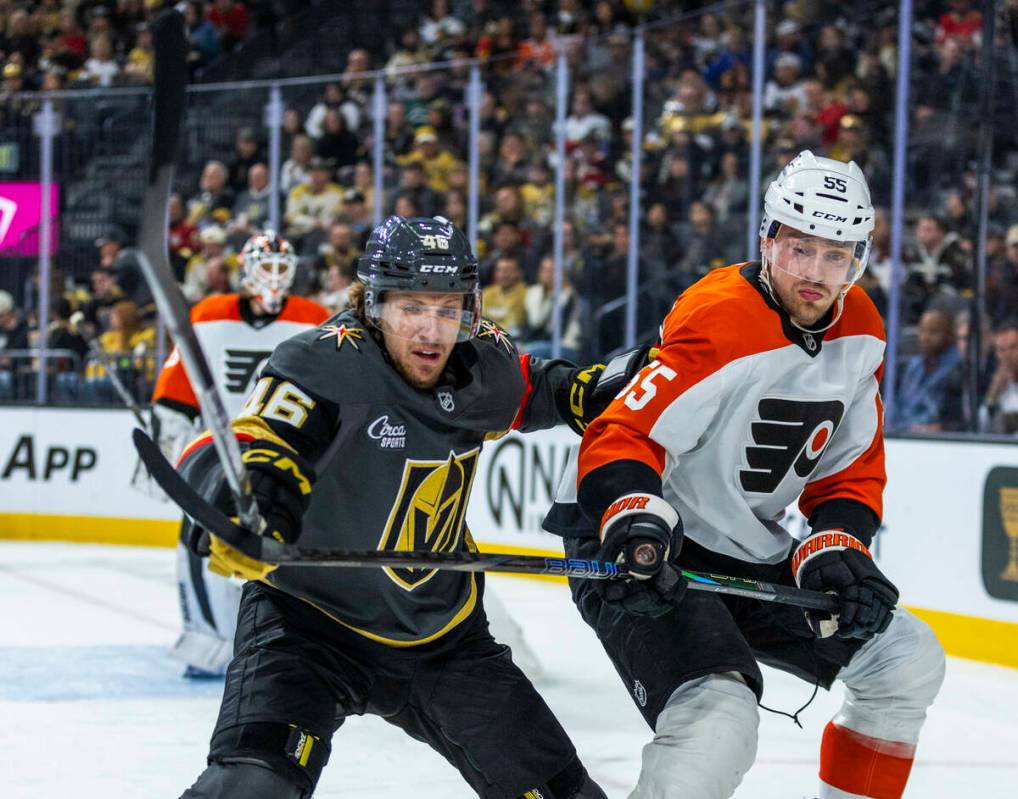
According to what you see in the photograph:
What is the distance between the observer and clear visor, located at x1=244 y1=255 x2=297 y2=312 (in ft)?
15.6

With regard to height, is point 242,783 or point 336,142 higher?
point 336,142

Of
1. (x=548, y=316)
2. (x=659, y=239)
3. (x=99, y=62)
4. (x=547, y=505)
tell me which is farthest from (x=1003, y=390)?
(x=99, y=62)

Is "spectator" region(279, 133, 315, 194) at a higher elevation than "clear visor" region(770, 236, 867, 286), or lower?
higher

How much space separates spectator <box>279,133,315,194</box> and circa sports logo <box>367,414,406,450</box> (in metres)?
5.91

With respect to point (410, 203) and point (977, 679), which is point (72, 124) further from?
point (977, 679)

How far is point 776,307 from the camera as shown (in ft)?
8.59

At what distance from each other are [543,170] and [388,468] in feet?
16.2

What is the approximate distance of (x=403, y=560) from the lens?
7.28 ft

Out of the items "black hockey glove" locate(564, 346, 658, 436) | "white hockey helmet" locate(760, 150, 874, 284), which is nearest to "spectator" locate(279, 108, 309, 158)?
"black hockey glove" locate(564, 346, 658, 436)

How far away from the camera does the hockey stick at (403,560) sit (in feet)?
6.73

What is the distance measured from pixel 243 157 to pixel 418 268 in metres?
6.18

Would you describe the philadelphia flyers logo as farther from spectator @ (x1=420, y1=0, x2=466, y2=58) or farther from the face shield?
spectator @ (x1=420, y1=0, x2=466, y2=58)

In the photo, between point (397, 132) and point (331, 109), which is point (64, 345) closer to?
point (331, 109)

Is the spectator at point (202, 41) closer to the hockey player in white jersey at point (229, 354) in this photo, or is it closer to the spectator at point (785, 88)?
the spectator at point (785, 88)
